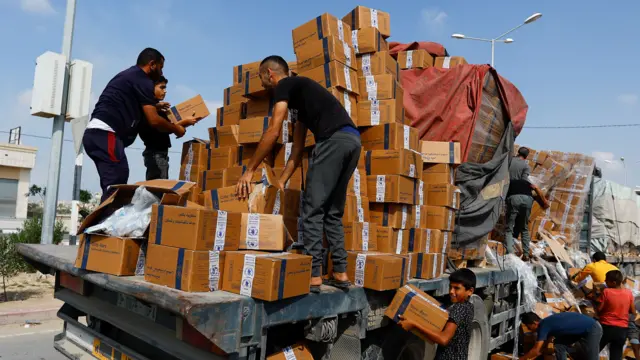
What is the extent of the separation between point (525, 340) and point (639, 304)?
297 cm

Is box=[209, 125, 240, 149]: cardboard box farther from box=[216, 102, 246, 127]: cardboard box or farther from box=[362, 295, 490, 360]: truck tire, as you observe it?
box=[362, 295, 490, 360]: truck tire

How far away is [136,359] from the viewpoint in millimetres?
2562

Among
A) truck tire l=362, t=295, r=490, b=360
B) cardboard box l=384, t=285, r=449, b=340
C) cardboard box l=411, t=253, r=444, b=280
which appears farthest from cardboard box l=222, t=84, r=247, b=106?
truck tire l=362, t=295, r=490, b=360

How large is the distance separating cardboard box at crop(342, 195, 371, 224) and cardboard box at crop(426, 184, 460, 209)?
100cm

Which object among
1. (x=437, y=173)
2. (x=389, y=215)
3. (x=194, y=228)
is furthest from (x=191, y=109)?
(x=437, y=173)

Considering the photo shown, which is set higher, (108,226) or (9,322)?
(108,226)

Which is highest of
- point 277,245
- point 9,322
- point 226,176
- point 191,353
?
point 226,176

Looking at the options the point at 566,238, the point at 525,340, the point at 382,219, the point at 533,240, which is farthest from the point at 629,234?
the point at 382,219

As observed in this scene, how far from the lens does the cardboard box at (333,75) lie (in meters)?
3.86

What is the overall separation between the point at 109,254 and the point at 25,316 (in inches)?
198

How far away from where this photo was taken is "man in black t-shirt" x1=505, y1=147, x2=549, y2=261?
247 inches

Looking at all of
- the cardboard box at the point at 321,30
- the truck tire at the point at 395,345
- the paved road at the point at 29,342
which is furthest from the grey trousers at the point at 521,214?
the paved road at the point at 29,342

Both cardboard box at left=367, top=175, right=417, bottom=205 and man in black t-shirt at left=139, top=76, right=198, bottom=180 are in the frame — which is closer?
Result: cardboard box at left=367, top=175, right=417, bottom=205

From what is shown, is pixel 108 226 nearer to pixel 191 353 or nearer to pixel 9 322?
pixel 191 353
